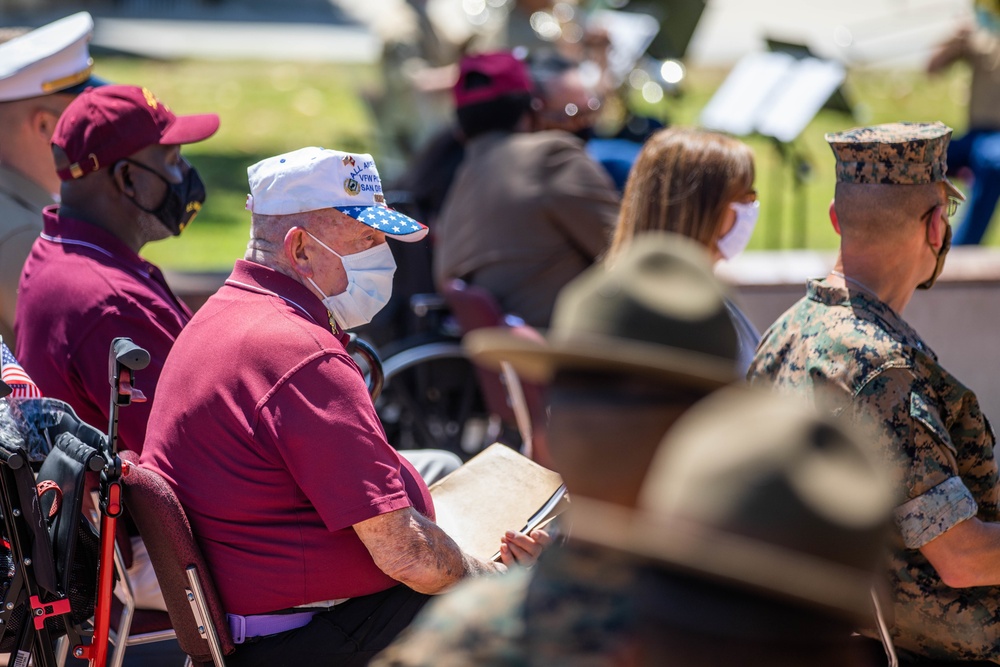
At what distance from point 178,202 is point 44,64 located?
832 millimetres

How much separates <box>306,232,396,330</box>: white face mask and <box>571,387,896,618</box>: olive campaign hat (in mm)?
1580

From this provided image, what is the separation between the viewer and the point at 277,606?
248 centimetres

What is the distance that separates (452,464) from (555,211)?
1.59 m

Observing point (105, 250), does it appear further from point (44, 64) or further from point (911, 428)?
point (911, 428)

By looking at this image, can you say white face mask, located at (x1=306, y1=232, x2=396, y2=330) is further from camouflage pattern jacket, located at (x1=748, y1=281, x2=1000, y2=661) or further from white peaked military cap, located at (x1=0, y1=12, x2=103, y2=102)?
white peaked military cap, located at (x1=0, y1=12, x2=103, y2=102)

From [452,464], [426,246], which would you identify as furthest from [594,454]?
[426,246]

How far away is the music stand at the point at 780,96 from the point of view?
6.19 metres

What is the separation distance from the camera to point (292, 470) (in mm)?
2355

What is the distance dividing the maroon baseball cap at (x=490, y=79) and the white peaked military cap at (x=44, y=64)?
1711 mm

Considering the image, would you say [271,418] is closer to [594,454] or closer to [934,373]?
[594,454]

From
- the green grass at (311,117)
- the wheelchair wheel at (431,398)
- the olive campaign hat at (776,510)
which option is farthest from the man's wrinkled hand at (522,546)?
the green grass at (311,117)

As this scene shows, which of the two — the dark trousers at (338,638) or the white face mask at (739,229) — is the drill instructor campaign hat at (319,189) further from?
the white face mask at (739,229)

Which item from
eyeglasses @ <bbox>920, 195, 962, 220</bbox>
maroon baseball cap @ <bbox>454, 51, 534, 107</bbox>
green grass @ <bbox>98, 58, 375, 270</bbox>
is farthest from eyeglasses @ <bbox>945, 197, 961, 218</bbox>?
green grass @ <bbox>98, 58, 375, 270</bbox>

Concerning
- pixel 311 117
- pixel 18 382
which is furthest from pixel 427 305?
pixel 311 117
